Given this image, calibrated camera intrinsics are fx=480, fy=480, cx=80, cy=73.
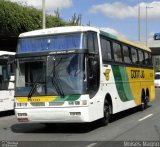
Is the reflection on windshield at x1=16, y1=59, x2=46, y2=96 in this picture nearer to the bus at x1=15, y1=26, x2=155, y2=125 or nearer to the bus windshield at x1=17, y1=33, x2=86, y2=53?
the bus at x1=15, y1=26, x2=155, y2=125

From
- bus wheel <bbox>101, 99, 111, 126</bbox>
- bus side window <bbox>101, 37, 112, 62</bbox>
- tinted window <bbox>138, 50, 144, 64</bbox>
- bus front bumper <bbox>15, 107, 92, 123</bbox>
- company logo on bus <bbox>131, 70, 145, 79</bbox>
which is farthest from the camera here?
tinted window <bbox>138, 50, 144, 64</bbox>

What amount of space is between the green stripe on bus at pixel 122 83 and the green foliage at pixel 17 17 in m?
10.6

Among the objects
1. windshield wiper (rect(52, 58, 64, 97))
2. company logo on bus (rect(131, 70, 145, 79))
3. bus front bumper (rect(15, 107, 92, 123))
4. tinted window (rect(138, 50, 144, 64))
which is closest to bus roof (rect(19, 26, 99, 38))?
windshield wiper (rect(52, 58, 64, 97))

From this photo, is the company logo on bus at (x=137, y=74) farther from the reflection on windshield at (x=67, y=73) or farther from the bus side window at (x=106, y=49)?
the reflection on windshield at (x=67, y=73)

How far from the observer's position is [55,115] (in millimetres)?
13422

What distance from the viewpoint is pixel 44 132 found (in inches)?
559

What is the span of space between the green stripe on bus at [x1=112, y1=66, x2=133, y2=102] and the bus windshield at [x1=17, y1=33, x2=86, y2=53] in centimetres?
301

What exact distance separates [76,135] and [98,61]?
248cm

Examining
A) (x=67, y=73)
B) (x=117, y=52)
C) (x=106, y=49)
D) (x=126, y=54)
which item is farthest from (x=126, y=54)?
(x=67, y=73)

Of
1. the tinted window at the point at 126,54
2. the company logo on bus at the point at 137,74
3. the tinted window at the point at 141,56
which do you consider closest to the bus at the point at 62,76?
the tinted window at the point at 126,54

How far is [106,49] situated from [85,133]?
3348 millimetres

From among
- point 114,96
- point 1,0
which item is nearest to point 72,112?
point 114,96

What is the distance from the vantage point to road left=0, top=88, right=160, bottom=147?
38.6 ft

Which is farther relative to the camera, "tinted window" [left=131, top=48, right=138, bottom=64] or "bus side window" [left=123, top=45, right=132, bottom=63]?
"tinted window" [left=131, top=48, right=138, bottom=64]
